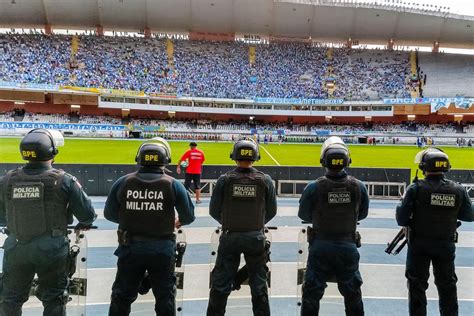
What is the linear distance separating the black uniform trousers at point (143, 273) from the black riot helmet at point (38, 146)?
48.7 inches

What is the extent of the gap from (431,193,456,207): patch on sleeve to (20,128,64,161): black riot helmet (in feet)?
13.6

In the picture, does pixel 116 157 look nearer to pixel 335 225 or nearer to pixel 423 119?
pixel 335 225

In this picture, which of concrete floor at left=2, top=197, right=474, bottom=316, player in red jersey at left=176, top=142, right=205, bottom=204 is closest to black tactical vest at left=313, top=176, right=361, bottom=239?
concrete floor at left=2, top=197, right=474, bottom=316

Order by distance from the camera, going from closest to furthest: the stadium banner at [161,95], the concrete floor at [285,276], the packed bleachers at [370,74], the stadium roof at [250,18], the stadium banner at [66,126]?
the concrete floor at [285,276] → the stadium banner at [66,126] → the stadium banner at [161,95] → the stadium roof at [250,18] → the packed bleachers at [370,74]

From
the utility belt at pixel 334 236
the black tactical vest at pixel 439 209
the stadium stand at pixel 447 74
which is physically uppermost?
the stadium stand at pixel 447 74

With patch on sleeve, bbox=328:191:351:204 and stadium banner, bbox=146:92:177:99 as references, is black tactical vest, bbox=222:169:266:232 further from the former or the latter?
stadium banner, bbox=146:92:177:99

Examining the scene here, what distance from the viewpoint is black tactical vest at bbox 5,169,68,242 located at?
3740mm

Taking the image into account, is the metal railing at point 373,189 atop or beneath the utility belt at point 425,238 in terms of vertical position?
beneath

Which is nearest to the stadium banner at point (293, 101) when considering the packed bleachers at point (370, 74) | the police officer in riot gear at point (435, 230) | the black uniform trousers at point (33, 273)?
the packed bleachers at point (370, 74)

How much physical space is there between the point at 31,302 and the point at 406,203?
469 centimetres

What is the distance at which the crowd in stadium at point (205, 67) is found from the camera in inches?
2141

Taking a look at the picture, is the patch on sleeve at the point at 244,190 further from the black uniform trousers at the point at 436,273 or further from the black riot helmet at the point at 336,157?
the black uniform trousers at the point at 436,273

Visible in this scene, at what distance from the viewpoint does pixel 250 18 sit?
6072cm

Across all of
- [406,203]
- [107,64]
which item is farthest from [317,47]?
[406,203]
